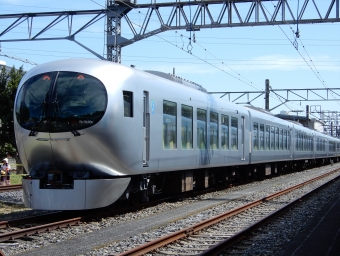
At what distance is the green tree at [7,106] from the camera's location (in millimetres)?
21969

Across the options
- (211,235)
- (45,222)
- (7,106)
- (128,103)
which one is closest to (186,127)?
(128,103)

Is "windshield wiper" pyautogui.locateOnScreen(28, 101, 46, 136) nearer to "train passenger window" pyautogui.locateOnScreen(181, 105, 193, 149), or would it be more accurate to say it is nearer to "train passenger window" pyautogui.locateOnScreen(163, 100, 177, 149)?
"train passenger window" pyautogui.locateOnScreen(163, 100, 177, 149)

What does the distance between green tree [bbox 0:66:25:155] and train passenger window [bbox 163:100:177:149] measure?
398 inches

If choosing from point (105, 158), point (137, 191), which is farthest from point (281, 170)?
point (105, 158)

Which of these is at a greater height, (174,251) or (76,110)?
(76,110)

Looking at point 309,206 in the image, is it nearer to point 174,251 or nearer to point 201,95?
point 201,95

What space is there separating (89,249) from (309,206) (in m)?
7.63

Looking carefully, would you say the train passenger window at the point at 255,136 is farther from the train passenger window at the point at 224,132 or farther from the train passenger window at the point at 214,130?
the train passenger window at the point at 214,130

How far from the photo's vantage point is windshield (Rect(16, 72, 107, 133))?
10.5m

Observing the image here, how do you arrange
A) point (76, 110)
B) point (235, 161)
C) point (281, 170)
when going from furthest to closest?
1. point (281, 170)
2. point (235, 161)
3. point (76, 110)

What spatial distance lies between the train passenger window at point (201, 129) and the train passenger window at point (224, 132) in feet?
6.37

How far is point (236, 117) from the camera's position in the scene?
63.9 ft

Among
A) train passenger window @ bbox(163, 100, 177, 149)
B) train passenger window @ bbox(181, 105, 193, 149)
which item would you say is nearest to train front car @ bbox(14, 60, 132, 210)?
train passenger window @ bbox(163, 100, 177, 149)

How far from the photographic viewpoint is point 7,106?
22.7 m
